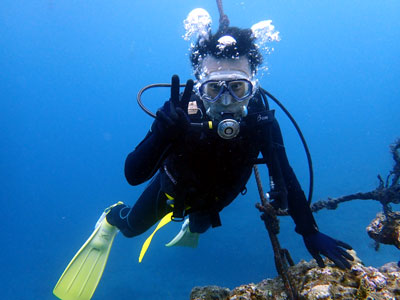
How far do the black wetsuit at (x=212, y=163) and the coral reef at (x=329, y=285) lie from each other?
0.61m

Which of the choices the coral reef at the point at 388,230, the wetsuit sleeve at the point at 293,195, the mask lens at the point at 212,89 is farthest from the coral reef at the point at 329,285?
the mask lens at the point at 212,89

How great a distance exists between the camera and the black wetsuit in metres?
2.52

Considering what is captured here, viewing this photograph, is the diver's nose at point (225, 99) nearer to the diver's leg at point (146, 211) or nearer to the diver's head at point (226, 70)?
the diver's head at point (226, 70)

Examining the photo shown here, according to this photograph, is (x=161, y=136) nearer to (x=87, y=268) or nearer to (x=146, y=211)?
(x=146, y=211)

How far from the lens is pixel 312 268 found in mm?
2639

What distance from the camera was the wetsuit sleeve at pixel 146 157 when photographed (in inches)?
93.5

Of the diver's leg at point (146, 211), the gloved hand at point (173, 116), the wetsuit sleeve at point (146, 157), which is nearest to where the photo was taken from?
the gloved hand at point (173, 116)

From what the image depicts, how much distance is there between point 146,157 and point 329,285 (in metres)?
1.92

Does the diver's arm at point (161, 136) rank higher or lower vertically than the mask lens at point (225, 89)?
lower

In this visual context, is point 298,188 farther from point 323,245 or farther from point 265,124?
point 265,124

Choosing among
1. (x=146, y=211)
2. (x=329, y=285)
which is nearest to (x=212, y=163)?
(x=329, y=285)

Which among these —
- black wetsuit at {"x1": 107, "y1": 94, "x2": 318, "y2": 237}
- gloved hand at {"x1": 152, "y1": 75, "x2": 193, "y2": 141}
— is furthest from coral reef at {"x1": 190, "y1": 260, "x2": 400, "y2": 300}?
gloved hand at {"x1": 152, "y1": 75, "x2": 193, "y2": 141}

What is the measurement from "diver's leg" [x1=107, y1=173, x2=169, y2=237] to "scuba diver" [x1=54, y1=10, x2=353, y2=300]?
2.70 ft

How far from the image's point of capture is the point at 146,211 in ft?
13.1
